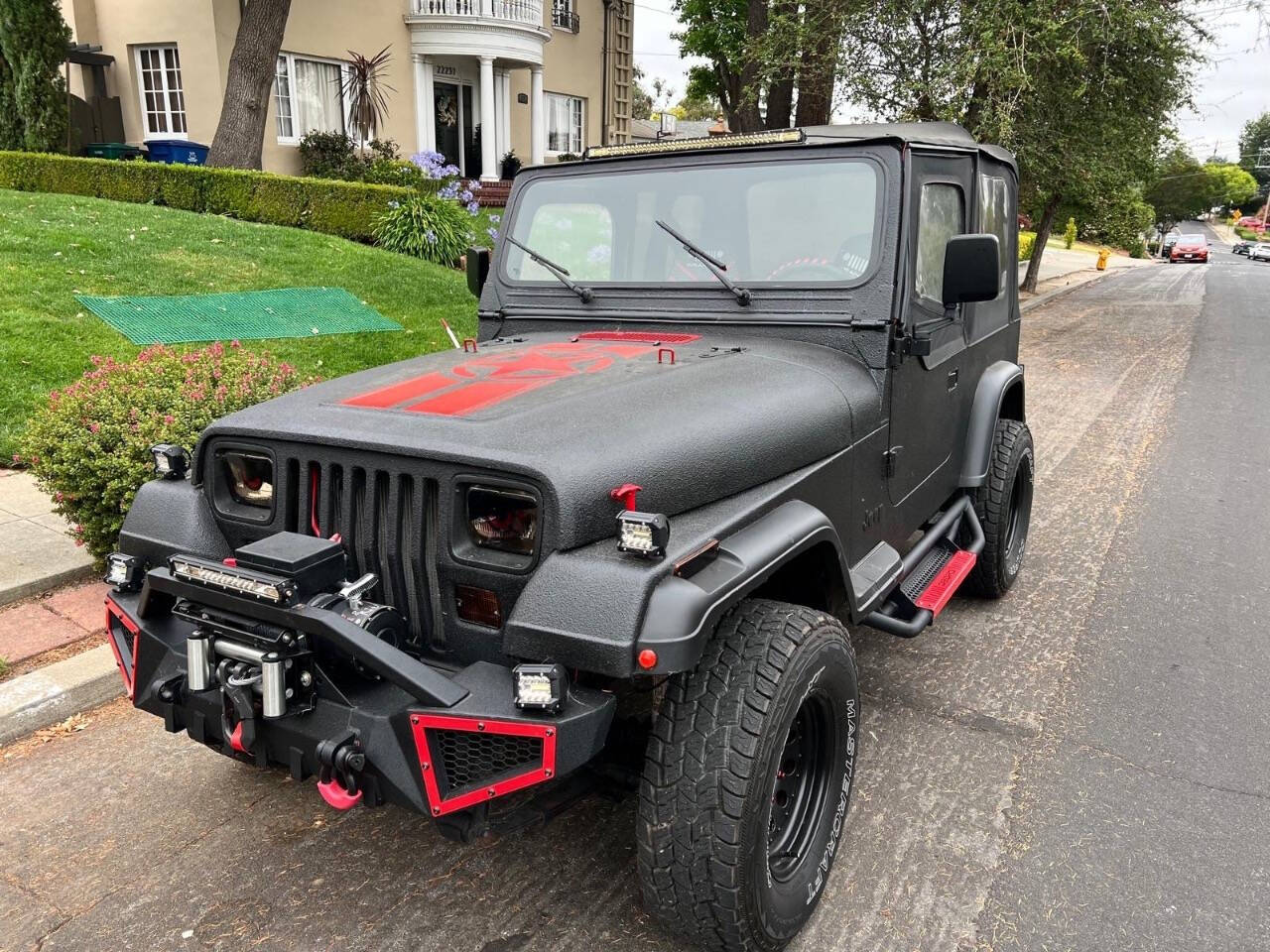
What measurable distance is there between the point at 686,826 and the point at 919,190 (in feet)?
7.79

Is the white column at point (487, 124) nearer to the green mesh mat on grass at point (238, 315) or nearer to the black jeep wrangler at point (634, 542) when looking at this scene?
the green mesh mat on grass at point (238, 315)

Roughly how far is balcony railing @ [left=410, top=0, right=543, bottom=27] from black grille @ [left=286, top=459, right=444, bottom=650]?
2002 cm

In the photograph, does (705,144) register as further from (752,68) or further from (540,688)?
(752,68)

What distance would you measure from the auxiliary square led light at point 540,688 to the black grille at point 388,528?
46 centimetres

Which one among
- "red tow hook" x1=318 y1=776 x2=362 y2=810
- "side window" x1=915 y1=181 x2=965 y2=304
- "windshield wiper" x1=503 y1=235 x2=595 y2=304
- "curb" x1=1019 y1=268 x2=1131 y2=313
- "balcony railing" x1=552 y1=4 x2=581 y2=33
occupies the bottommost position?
"curb" x1=1019 y1=268 x2=1131 y2=313

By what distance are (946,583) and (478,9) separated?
65.7ft

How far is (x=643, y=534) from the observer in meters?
2.09

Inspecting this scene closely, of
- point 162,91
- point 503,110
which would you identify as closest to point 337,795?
point 162,91

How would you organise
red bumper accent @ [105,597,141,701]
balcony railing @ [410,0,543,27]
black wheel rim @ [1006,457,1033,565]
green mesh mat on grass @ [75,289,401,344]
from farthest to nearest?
balcony railing @ [410,0,543,27] → green mesh mat on grass @ [75,289,401,344] → black wheel rim @ [1006,457,1033,565] → red bumper accent @ [105,597,141,701]

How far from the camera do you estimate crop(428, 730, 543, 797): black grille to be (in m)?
2.06

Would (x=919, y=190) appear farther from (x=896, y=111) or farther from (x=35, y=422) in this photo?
(x=896, y=111)

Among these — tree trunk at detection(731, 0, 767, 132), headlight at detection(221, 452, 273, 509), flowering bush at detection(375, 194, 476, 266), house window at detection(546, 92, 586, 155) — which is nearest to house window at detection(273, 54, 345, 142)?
house window at detection(546, 92, 586, 155)

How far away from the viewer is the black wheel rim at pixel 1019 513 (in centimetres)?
486

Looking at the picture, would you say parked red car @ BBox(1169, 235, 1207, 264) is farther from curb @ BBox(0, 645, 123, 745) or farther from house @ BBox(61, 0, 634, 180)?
curb @ BBox(0, 645, 123, 745)
